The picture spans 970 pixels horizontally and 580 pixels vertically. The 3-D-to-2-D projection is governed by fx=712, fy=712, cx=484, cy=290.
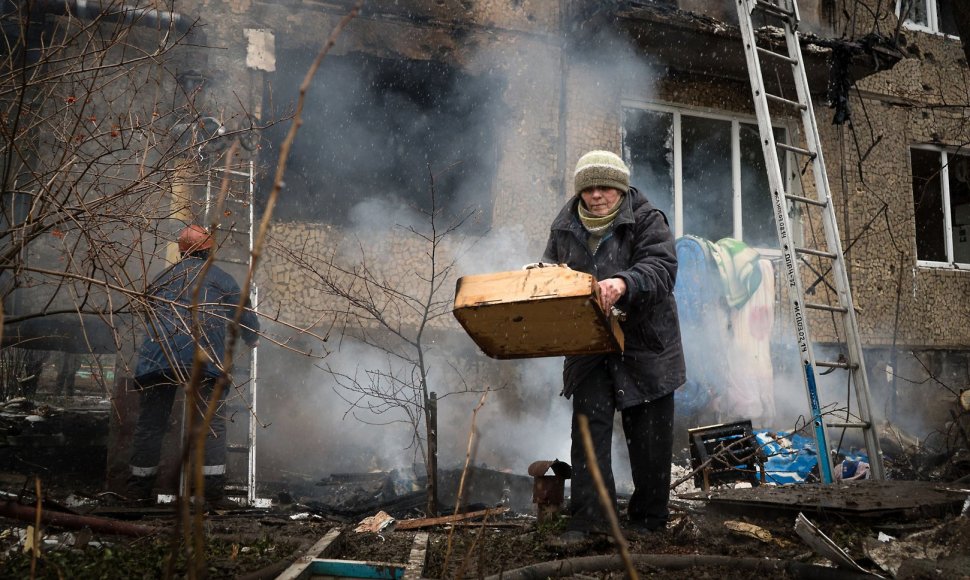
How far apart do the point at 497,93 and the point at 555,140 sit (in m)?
0.91

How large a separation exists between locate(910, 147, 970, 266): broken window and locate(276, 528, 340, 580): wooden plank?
32.9 ft

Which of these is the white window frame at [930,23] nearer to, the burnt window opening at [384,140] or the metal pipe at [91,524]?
the burnt window opening at [384,140]

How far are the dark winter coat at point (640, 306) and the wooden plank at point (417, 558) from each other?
3.74ft

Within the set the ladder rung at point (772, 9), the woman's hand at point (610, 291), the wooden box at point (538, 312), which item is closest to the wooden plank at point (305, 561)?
the wooden box at point (538, 312)

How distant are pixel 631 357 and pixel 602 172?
1033mm

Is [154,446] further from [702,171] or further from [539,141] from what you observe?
[702,171]

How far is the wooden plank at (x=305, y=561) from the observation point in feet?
9.06

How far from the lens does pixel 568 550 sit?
3.32m

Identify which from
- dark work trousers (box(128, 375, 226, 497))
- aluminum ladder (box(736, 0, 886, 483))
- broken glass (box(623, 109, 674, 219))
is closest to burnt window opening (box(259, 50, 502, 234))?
broken glass (box(623, 109, 674, 219))

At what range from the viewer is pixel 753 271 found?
340 inches

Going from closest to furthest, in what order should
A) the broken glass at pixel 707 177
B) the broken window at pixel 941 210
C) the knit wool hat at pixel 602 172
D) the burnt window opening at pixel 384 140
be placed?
the knit wool hat at pixel 602 172, the burnt window opening at pixel 384 140, the broken glass at pixel 707 177, the broken window at pixel 941 210

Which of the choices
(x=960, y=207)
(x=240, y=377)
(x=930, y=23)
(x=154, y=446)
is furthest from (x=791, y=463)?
(x=930, y=23)

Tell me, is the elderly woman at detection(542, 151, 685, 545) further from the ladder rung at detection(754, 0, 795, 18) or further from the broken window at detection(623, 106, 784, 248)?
the broken window at detection(623, 106, 784, 248)

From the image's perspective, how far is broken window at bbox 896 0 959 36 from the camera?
10.7m
